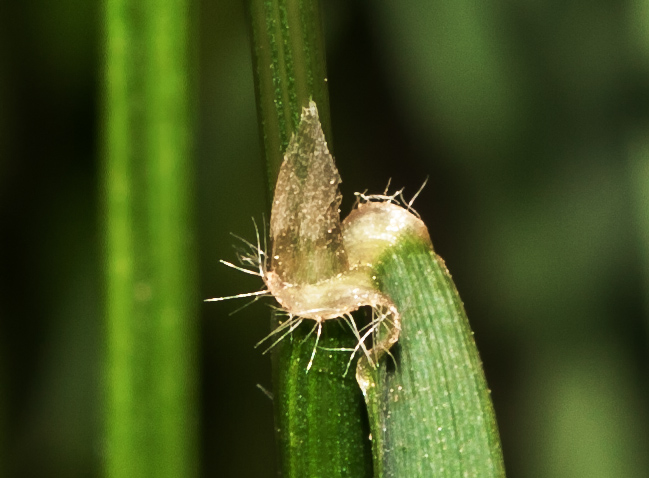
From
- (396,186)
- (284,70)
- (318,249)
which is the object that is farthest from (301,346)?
(396,186)

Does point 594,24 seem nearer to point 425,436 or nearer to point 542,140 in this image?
point 542,140

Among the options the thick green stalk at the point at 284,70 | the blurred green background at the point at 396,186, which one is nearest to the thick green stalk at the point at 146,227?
the thick green stalk at the point at 284,70

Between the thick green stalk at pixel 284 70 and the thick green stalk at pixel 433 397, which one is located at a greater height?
the thick green stalk at pixel 284 70

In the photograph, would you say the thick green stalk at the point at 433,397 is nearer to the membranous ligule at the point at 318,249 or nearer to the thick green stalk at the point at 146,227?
the membranous ligule at the point at 318,249

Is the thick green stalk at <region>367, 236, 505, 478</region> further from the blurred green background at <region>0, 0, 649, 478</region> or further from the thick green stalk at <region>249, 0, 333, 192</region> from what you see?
the blurred green background at <region>0, 0, 649, 478</region>

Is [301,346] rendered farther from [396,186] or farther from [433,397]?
[396,186]

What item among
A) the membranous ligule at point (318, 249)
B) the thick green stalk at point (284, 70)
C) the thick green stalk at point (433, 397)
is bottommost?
the thick green stalk at point (433, 397)

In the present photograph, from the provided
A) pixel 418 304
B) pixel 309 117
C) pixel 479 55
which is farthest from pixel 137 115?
pixel 479 55

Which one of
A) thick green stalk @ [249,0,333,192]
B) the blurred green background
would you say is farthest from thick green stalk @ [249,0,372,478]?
the blurred green background
